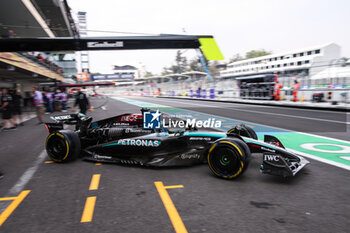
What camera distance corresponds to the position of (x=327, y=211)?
266 cm

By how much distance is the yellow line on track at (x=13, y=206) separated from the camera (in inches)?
107

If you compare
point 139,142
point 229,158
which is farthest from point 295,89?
point 139,142

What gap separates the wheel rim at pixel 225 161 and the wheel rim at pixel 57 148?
3.01 m

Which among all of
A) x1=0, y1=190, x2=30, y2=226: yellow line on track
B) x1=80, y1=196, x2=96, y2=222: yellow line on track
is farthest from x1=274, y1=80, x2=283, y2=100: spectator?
x1=0, y1=190, x2=30, y2=226: yellow line on track

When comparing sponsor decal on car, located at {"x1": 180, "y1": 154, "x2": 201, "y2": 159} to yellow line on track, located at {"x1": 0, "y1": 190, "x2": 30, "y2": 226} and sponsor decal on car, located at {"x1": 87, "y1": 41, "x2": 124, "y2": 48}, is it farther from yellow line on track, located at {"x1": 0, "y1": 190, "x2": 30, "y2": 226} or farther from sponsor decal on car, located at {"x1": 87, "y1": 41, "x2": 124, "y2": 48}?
sponsor decal on car, located at {"x1": 87, "y1": 41, "x2": 124, "y2": 48}

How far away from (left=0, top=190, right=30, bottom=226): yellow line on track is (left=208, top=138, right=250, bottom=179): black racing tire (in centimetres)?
274

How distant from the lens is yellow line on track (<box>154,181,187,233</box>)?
241 centimetres

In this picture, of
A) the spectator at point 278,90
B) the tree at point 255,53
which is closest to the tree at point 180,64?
the tree at point 255,53

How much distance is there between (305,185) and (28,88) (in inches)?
1315

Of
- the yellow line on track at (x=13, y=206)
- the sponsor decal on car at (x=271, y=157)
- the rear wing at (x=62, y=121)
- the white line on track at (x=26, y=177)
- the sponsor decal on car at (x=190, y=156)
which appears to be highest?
the rear wing at (x=62, y=121)

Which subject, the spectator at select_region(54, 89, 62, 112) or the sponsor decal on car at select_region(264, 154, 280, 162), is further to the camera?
the spectator at select_region(54, 89, 62, 112)

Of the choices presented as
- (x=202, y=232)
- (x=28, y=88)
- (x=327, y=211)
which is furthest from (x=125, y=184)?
(x=28, y=88)

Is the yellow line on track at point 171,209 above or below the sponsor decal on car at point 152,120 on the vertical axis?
below

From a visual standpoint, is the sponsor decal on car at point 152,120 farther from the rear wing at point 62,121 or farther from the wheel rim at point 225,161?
the rear wing at point 62,121
